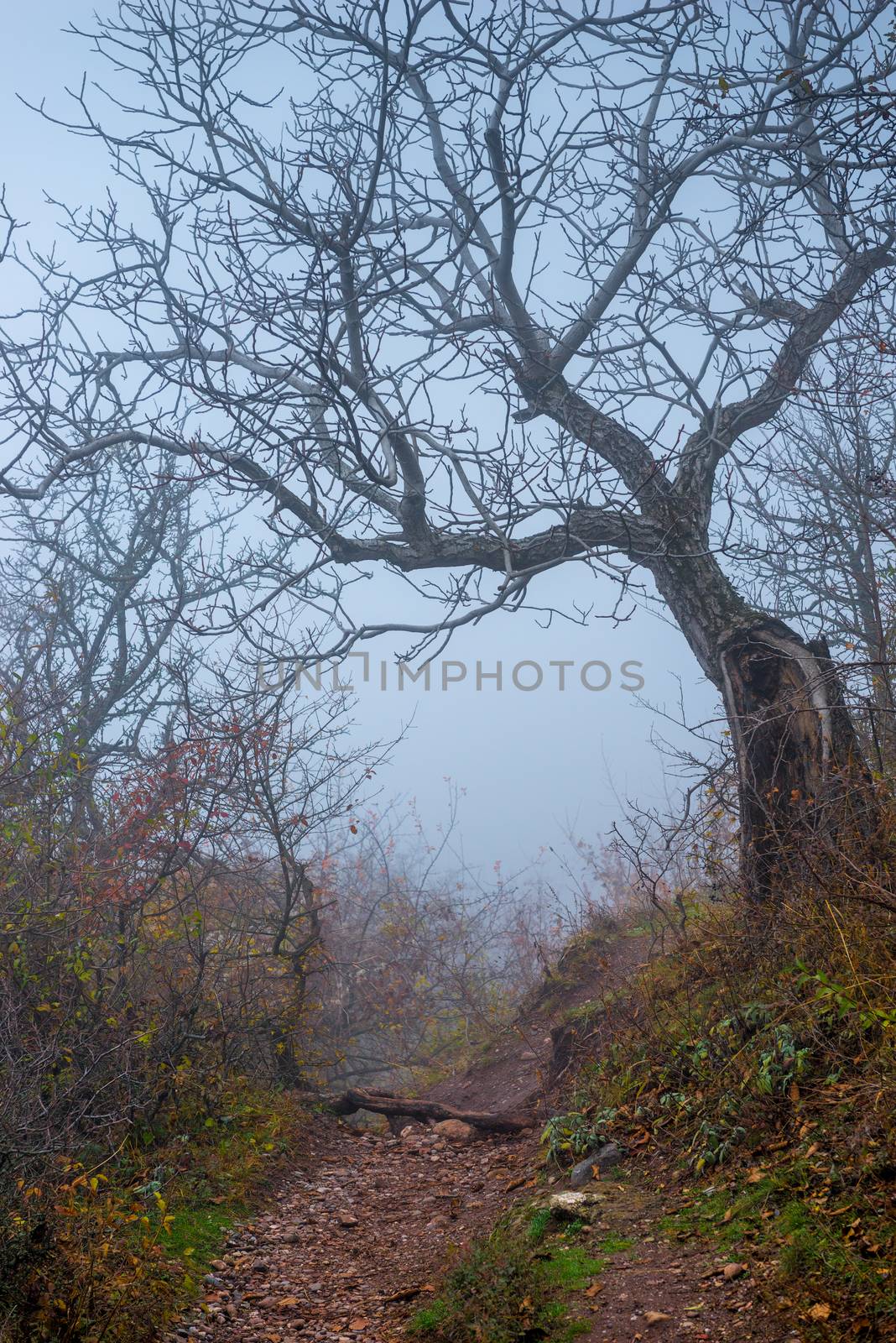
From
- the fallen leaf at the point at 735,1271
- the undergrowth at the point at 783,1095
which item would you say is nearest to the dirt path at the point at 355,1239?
the undergrowth at the point at 783,1095

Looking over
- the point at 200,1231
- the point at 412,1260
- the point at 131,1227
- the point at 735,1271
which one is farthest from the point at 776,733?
the point at 131,1227

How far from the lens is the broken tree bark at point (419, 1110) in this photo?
7047mm

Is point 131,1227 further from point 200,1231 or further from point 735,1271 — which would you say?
point 735,1271

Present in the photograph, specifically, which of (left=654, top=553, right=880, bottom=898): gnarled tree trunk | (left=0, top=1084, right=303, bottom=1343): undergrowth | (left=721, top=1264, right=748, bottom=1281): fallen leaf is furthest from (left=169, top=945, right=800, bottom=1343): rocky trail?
(left=654, top=553, right=880, bottom=898): gnarled tree trunk

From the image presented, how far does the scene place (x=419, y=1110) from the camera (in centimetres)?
772

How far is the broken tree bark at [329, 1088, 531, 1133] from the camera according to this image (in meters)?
7.05

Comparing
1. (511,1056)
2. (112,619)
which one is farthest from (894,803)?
(112,619)

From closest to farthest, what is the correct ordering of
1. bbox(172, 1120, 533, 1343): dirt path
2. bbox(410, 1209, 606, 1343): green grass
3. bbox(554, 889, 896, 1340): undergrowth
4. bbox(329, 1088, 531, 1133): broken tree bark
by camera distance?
bbox(554, 889, 896, 1340): undergrowth → bbox(410, 1209, 606, 1343): green grass → bbox(172, 1120, 533, 1343): dirt path → bbox(329, 1088, 531, 1133): broken tree bark

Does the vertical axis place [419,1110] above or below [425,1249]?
above

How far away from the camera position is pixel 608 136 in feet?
24.7

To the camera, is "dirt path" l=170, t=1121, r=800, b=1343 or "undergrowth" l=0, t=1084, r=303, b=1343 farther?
"undergrowth" l=0, t=1084, r=303, b=1343

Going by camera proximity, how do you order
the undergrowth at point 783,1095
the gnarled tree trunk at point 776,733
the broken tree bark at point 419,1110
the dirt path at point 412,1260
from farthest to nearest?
1. the broken tree bark at point 419,1110
2. the gnarled tree trunk at point 776,733
3. the dirt path at point 412,1260
4. the undergrowth at point 783,1095

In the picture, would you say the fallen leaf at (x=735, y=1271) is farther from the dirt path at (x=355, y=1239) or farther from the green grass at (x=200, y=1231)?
the green grass at (x=200, y=1231)

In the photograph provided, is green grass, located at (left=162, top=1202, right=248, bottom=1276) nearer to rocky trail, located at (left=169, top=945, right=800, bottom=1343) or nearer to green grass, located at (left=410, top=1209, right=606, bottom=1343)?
rocky trail, located at (left=169, top=945, right=800, bottom=1343)
